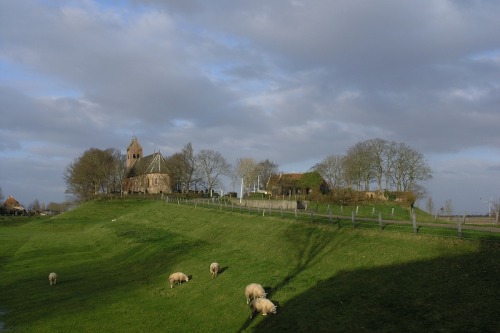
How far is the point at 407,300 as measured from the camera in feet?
70.7

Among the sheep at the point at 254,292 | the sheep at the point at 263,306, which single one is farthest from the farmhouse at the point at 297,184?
the sheep at the point at 263,306

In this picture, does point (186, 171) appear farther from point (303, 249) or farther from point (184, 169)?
point (303, 249)

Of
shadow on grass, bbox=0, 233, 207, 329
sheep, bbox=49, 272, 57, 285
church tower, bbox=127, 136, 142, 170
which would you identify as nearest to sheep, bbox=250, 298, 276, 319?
shadow on grass, bbox=0, 233, 207, 329

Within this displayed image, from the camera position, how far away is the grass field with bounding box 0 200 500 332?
20922mm

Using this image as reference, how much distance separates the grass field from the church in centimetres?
10126

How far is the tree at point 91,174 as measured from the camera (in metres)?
148

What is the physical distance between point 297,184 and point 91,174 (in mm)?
74993

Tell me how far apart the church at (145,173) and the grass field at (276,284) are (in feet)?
332

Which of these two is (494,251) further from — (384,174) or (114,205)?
(114,205)

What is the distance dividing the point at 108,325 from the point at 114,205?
96661mm

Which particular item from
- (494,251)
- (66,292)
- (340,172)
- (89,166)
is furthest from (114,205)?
(494,251)

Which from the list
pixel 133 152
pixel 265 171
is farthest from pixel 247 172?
pixel 133 152

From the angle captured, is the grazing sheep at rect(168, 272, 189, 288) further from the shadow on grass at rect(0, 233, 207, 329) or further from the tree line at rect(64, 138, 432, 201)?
the tree line at rect(64, 138, 432, 201)

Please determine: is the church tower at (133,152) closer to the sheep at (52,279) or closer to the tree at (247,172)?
the tree at (247,172)
